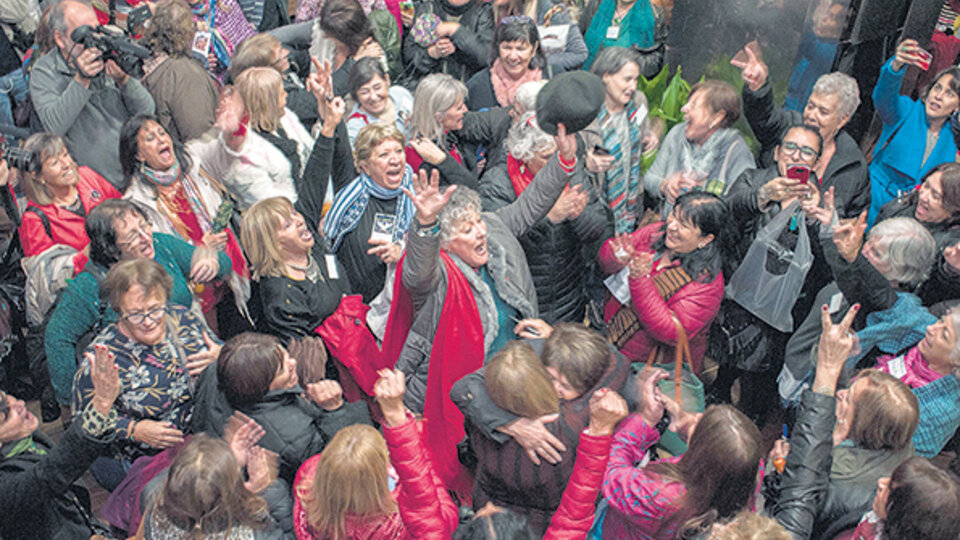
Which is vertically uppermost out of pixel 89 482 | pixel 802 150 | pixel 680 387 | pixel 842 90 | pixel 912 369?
pixel 842 90

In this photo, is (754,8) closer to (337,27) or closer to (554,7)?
(554,7)

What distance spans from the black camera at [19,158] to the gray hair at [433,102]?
174 cm

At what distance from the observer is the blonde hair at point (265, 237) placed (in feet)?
10.0

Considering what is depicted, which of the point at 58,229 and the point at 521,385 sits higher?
the point at 521,385

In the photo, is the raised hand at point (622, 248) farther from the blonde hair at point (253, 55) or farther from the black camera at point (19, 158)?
the black camera at point (19, 158)

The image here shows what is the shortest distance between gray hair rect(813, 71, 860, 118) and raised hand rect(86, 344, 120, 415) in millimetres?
3470

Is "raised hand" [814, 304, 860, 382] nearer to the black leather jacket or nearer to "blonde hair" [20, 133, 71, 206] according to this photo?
the black leather jacket

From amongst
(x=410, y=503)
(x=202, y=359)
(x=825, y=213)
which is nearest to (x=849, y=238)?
(x=825, y=213)

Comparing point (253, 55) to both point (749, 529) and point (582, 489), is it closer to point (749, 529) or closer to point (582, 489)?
point (582, 489)

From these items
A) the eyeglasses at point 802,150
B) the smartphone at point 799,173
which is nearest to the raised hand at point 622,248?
the smartphone at point 799,173

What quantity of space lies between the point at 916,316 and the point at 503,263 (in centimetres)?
165

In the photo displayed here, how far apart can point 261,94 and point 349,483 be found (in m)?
2.27

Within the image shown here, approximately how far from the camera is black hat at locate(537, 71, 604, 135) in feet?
10.1

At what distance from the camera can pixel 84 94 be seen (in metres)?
3.80
